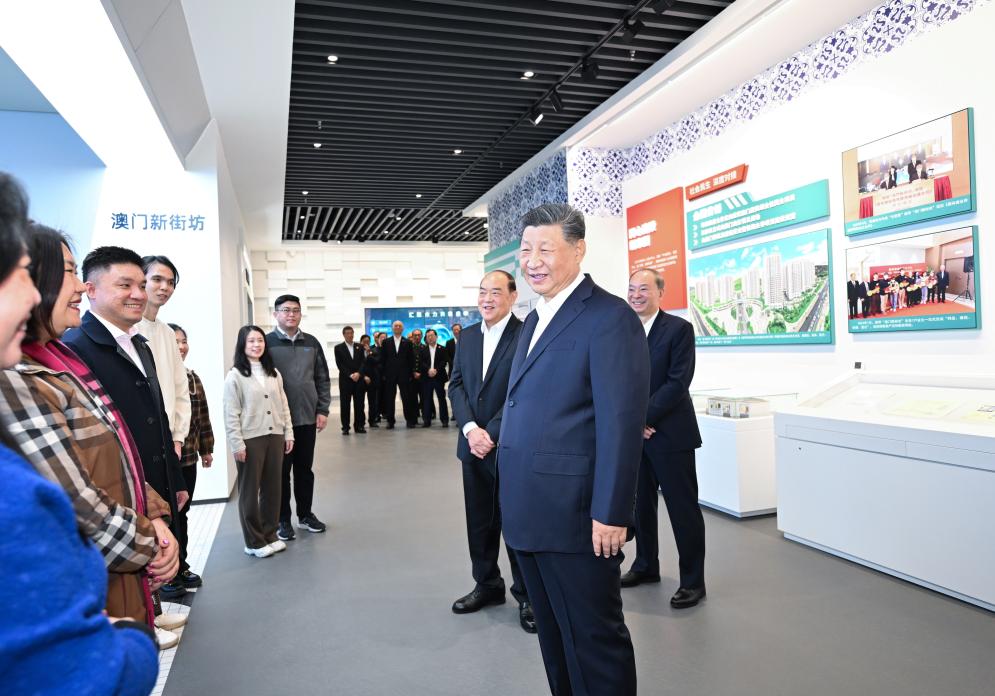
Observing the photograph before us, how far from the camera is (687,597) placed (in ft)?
10.8

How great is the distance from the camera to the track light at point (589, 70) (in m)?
6.01

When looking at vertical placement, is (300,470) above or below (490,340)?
below

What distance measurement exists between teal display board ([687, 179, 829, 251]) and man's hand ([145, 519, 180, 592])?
493 centimetres

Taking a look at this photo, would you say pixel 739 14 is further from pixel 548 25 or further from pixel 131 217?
pixel 131 217

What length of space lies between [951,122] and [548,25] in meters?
3.04

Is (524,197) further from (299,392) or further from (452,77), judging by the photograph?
(299,392)

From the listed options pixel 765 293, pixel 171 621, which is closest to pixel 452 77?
pixel 765 293

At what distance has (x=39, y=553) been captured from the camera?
26.4 inches

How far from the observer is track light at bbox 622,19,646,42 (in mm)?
5250

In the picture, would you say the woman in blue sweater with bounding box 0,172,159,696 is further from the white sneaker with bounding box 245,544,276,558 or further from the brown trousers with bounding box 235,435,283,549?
the white sneaker with bounding box 245,544,276,558

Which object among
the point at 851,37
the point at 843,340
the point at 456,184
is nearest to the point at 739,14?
the point at 851,37

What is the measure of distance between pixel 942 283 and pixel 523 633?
3.37 m

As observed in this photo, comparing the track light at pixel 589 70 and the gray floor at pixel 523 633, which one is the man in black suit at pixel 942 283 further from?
the track light at pixel 589 70

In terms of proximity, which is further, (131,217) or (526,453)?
(131,217)
